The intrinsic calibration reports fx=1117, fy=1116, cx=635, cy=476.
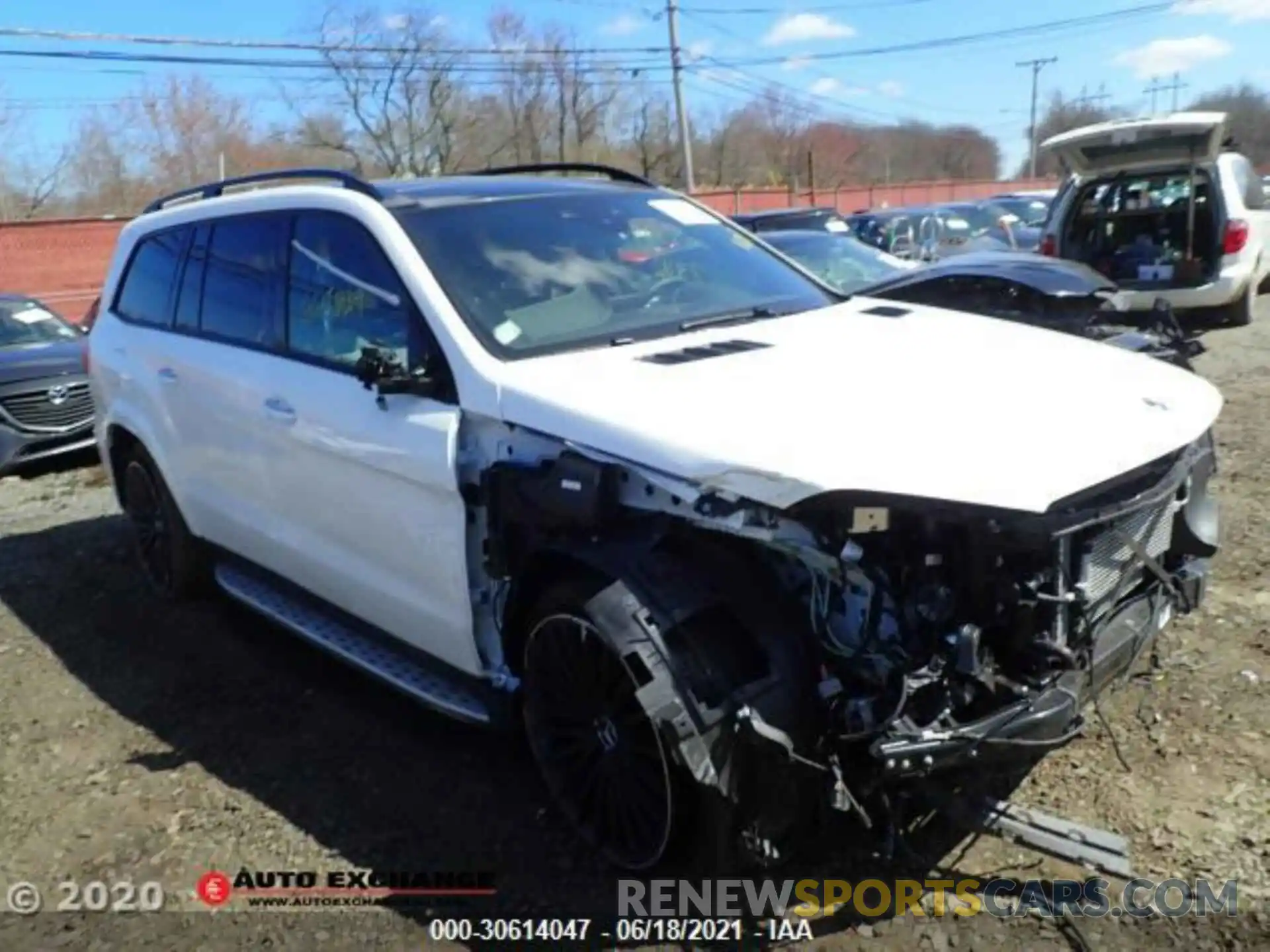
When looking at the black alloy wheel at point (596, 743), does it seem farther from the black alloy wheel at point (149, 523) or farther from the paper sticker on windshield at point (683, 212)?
the black alloy wheel at point (149, 523)

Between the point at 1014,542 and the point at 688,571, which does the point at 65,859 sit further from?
the point at 1014,542

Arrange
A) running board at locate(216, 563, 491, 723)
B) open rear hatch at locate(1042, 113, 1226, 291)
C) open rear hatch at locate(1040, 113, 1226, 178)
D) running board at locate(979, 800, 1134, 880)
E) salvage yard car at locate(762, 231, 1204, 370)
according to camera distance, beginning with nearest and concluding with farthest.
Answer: running board at locate(979, 800, 1134, 880), running board at locate(216, 563, 491, 723), salvage yard car at locate(762, 231, 1204, 370), open rear hatch at locate(1040, 113, 1226, 178), open rear hatch at locate(1042, 113, 1226, 291)

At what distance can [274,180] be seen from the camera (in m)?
4.78

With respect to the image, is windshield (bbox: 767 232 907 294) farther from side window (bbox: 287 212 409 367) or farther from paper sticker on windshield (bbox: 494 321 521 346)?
paper sticker on windshield (bbox: 494 321 521 346)

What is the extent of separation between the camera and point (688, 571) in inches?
115

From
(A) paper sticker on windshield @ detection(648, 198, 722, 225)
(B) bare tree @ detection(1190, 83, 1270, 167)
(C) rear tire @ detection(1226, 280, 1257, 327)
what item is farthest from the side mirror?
(B) bare tree @ detection(1190, 83, 1270, 167)

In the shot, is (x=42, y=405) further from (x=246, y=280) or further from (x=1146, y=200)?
(x=1146, y=200)

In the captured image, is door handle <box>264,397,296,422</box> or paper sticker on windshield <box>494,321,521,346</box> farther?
door handle <box>264,397,296,422</box>

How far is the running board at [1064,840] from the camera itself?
296 cm

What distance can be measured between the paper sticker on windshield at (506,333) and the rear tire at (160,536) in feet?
8.26

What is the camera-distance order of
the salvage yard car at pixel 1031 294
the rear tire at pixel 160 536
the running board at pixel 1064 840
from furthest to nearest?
the salvage yard car at pixel 1031 294
the rear tire at pixel 160 536
the running board at pixel 1064 840

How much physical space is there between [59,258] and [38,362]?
19.2 metres

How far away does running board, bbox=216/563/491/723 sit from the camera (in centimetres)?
352

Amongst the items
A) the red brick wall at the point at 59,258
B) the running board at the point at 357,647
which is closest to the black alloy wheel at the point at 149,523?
the running board at the point at 357,647
